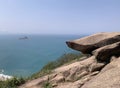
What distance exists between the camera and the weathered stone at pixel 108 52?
12.2m

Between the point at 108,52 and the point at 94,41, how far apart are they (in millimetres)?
1843

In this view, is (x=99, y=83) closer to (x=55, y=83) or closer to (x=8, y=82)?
(x=55, y=83)

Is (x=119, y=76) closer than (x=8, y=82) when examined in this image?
Yes

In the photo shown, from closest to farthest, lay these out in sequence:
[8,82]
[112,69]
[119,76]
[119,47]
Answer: [119,76], [112,69], [119,47], [8,82]

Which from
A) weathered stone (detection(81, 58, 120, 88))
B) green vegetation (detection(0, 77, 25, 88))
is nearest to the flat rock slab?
green vegetation (detection(0, 77, 25, 88))

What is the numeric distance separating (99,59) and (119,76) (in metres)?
3.67

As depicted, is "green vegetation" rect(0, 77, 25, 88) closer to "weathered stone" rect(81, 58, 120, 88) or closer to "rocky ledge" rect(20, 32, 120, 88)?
"rocky ledge" rect(20, 32, 120, 88)

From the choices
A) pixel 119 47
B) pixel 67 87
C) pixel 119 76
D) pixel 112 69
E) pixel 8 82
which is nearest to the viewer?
pixel 119 76

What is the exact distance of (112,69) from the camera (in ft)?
32.5

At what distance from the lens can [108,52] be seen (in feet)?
40.4

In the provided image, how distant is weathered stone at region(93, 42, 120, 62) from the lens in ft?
40.2

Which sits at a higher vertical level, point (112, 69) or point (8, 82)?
point (112, 69)

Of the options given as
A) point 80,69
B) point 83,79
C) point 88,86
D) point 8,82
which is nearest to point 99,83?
point 88,86

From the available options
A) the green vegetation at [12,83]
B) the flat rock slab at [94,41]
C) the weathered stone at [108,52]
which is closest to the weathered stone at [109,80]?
the weathered stone at [108,52]
